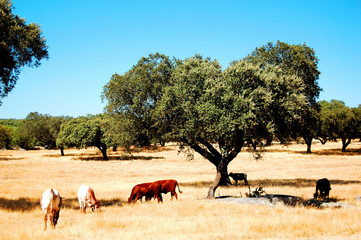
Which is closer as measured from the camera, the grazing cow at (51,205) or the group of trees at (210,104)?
the grazing cow at (51,205)

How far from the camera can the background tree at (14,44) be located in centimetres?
1905

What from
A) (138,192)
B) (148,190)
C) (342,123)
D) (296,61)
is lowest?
(138,192)

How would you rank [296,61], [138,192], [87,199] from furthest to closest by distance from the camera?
[296,61]
[138,192]
[87,199]

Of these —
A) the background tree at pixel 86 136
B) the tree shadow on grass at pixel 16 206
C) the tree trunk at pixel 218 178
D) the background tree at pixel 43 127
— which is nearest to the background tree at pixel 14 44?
the tree shadow on grass at pixel 16 206

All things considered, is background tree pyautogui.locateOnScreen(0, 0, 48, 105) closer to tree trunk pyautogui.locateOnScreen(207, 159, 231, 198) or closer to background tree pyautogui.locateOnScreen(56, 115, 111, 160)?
tree trunk pyautogui.locateOnScreen(207, 159, 231, 198)

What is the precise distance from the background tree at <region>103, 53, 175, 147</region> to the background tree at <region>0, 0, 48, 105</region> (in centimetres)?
791

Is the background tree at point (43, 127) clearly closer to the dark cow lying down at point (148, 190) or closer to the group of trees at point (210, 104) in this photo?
the group of trees at point (210, 104)

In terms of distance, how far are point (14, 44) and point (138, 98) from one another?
10.6 m

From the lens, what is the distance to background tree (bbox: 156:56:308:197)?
63.6 feet

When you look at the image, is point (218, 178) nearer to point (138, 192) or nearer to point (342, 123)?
point (138, 192)

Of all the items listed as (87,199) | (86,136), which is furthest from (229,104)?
(86,136)

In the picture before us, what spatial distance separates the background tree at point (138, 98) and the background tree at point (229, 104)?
4050 millimetres

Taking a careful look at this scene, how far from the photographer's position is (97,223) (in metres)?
13.2

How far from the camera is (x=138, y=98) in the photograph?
2686 centimetres
